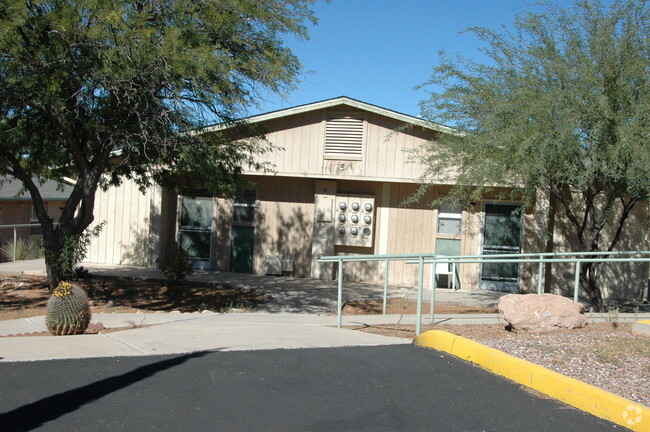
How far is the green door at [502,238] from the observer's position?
16516mm

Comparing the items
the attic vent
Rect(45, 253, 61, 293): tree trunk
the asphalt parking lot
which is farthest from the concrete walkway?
the attic vent

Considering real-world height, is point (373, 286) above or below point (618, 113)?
below

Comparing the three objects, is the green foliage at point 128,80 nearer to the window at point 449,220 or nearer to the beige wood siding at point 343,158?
the beige wood siding at point 343,158

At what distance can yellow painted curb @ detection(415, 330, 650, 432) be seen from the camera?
5.18m

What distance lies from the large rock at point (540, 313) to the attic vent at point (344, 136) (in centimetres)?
801

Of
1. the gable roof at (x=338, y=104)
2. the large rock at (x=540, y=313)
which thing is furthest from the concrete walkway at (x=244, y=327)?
the gable roof at (x=338, y=104)

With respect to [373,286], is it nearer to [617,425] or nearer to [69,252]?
[69,252]

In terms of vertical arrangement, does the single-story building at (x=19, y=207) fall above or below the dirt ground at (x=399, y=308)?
above

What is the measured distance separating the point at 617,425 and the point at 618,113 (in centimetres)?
669

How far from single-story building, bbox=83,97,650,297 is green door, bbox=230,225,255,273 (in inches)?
1.1

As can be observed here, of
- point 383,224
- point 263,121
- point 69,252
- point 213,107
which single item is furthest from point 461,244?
point 69,252

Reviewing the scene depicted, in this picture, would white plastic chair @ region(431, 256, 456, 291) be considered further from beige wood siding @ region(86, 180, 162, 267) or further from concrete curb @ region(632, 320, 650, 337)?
concrete curb @ region(632, 320, 650, 337)

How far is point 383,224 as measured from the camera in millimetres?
17016

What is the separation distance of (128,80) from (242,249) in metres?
7.35
